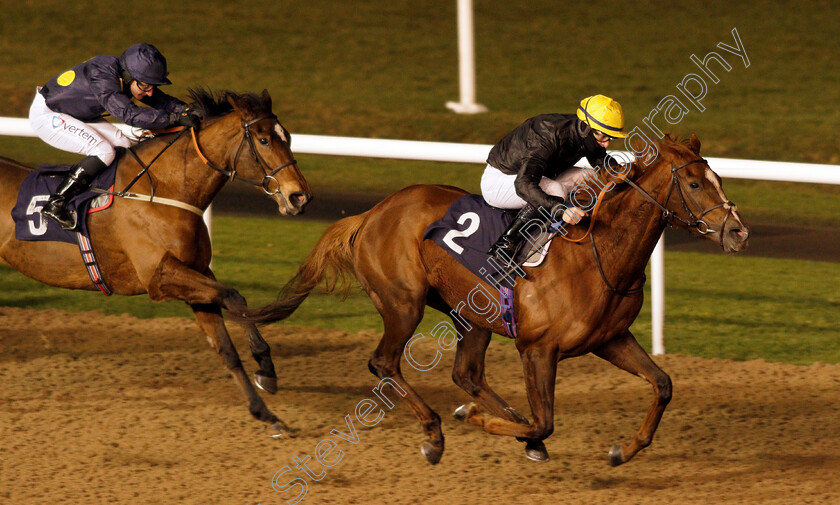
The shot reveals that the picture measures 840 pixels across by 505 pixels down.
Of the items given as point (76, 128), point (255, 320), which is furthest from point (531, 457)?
point (76, 128)

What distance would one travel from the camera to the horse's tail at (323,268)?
5715 mm

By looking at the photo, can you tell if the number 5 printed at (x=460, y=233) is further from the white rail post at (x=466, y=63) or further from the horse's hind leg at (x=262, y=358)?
the white rail post at (x=466, y=63)

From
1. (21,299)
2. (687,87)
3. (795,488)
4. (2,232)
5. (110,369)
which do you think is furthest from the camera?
(687,87)

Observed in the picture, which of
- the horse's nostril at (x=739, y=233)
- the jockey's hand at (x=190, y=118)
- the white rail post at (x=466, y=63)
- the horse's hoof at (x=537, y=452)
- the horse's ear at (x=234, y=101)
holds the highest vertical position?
the horse's ear at (x=234, y=101)

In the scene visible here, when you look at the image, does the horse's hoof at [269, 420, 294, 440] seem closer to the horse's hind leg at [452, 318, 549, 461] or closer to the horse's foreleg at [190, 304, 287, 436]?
the horse's foreleg at [190, 304, 287, 436]

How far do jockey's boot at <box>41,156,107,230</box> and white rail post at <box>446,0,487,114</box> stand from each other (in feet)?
26.0

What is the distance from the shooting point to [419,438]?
221 inches

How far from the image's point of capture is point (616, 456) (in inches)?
201

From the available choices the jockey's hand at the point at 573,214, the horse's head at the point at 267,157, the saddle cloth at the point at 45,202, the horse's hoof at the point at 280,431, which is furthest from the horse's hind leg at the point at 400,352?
the saddle cloth at the point at 45,202

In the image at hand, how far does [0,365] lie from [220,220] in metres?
4.09

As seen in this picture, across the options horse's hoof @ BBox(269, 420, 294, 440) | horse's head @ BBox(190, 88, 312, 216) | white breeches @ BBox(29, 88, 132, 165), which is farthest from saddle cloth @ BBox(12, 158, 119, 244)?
horse's hoof @ BBox(269, 420, 294, 440)

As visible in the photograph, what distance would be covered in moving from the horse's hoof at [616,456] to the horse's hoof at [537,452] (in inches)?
11.1

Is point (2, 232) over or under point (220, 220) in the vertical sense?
over

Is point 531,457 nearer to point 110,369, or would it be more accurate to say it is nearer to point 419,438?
point 419,438
